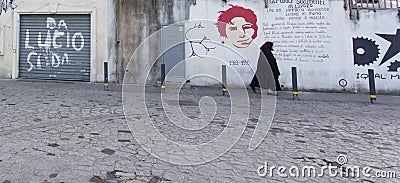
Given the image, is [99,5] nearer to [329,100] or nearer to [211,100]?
[211,100]

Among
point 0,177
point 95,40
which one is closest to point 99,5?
point 95,40

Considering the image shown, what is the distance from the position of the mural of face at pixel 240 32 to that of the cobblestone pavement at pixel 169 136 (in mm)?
4099

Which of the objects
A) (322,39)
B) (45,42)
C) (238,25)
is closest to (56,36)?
(45,42)

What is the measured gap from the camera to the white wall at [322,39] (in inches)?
386

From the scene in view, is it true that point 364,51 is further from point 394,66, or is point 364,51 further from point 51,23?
point 51,23

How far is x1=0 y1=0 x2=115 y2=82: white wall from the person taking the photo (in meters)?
11.3

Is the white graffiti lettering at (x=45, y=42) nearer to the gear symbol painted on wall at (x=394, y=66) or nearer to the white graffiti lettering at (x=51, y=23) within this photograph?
the white graffiti lettering at (x=51, y=23)

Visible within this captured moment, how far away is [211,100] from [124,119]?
324 cm

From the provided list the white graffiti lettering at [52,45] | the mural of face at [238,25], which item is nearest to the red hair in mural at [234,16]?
the mural of face at [238,25]

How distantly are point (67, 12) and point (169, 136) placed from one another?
30.7ft

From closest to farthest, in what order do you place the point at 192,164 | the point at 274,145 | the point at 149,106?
the point at 192,164
the point at 274,145
the point at 149,106

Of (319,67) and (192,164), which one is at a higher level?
(319,67)

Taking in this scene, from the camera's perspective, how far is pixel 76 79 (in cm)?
1166

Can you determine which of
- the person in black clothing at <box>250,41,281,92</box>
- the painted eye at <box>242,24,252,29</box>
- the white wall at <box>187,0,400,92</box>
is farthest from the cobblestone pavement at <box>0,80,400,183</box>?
the painted eye at <box>242,24,252,29</box>
